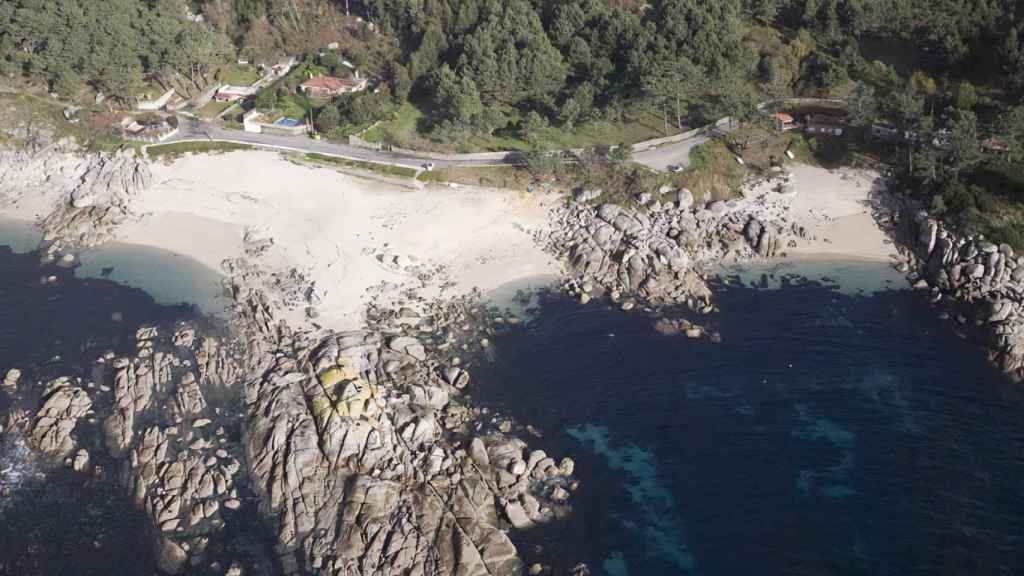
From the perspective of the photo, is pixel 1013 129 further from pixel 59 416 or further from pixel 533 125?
pixel 59 416

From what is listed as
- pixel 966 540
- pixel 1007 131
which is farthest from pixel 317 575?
pixel 1007 131

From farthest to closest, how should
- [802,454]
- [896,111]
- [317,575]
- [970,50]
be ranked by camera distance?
[970,50]
[896,111]
[802,454]
[317,575]

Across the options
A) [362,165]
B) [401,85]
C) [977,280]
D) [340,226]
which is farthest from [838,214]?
[401,85]

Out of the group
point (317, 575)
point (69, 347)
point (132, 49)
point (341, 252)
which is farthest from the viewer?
point (132, 49)

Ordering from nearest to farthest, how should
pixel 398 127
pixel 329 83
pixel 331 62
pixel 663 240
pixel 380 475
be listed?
pixel 380 475 → pixel 663 240 → pixel 398 127 → pixel 329 83 → pixel 331 62

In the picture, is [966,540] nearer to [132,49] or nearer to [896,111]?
[896,111]

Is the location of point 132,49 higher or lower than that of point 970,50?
lower

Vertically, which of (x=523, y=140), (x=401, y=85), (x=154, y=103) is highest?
(x=401, y=85)

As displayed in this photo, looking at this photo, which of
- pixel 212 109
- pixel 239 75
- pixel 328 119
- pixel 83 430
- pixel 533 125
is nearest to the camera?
pixel 83 430
